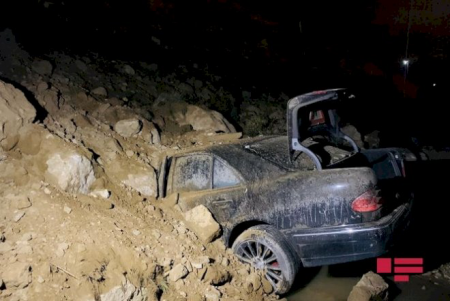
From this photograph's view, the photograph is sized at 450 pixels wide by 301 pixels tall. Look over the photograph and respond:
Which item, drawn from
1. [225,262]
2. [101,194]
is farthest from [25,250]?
[225,262]

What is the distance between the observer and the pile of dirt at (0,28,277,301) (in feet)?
11.2

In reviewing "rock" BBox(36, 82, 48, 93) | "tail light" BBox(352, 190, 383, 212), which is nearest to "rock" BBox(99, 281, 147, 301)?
"tail light" BBox(352, 190, 383, 212)

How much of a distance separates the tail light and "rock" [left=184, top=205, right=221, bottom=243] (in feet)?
4.98

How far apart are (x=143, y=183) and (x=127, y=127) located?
1.59 metres

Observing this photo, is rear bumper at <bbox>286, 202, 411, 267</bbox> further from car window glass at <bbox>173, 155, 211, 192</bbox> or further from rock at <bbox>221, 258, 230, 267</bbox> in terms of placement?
car window glass at <bbox>173, 155, 211, 192</bbox>

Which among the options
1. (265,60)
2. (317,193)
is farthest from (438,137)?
(317,193)

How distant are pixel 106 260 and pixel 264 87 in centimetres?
827

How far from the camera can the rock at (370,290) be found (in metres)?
3.42

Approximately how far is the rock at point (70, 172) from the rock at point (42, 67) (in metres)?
2.88

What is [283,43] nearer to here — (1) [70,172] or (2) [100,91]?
(2) [100,91]

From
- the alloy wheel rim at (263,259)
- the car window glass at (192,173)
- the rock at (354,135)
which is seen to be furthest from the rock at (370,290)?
the rock at (354,135)

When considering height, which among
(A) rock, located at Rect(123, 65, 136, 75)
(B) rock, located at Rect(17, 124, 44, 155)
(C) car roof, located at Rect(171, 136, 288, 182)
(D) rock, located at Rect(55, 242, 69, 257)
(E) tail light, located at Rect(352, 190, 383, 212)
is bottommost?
(D) rock, located at Rect(55, 242, 69, 257)

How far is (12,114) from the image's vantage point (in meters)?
4.84

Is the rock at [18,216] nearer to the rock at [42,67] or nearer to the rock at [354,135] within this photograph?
the rock at [42,67]
